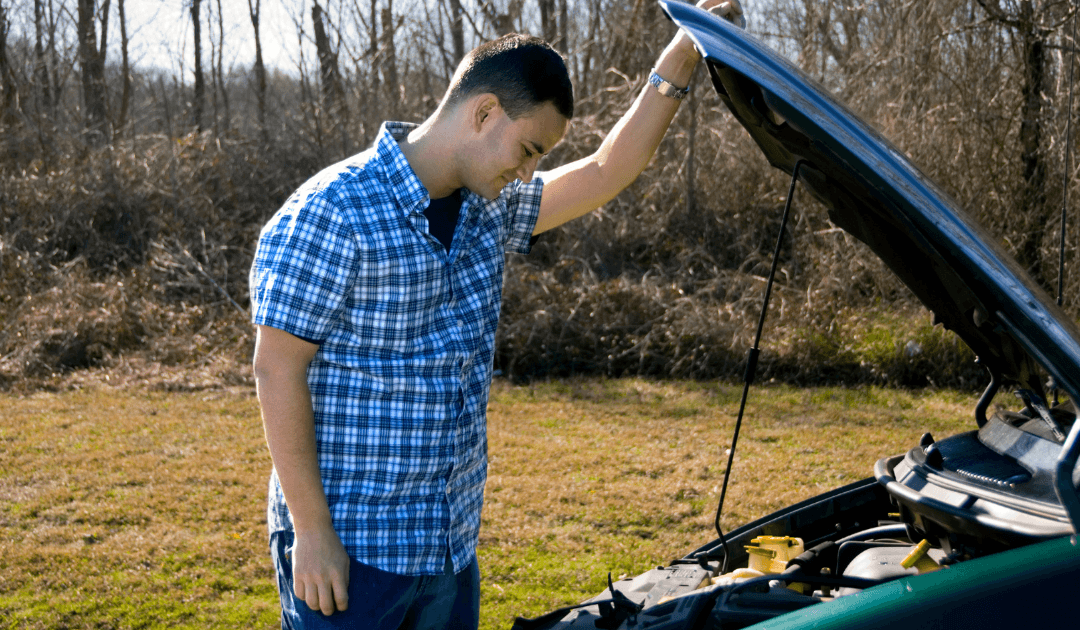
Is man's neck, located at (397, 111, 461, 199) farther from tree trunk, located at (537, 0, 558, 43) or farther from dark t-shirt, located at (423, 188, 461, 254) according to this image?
tree trunk, located at (537, 0, 558, 43)

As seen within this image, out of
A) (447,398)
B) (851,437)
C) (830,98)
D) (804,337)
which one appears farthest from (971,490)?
(804,337)

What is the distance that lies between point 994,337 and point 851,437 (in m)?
4.88

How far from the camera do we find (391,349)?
6.03ft

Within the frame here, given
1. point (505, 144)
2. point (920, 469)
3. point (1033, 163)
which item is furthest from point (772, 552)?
point (1033, 163)

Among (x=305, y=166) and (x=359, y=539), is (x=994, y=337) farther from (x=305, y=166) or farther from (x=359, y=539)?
(x=305, y=166)

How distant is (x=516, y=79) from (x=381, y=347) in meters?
0.63

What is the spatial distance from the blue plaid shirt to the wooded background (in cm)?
625

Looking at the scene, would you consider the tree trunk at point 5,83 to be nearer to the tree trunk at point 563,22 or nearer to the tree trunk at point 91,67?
the tree trunk at point 91,67

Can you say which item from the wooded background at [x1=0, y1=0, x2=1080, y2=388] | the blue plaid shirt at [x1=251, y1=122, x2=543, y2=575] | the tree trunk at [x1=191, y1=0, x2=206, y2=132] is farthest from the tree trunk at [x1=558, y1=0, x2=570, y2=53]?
the blue plaid shirt at [x1=251, y1=122, x2=543, y2=575]

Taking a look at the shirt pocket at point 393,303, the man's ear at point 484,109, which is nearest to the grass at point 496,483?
the shirt pocket at point 393,303

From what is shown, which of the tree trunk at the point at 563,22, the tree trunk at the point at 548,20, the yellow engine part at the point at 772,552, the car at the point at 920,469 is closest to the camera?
the car at the point at 920,469

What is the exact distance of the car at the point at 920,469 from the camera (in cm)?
144

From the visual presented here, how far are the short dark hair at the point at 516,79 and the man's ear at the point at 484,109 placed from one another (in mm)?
12

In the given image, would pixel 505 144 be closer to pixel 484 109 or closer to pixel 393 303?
pixel 484 109
